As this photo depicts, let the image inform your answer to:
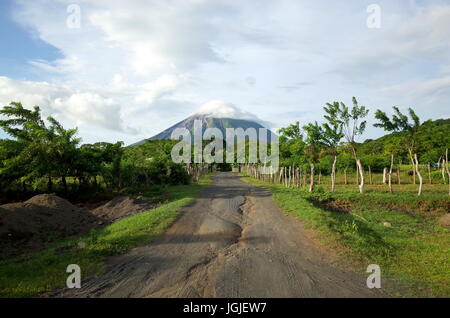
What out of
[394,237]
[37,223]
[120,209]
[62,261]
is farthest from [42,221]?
[394,237]

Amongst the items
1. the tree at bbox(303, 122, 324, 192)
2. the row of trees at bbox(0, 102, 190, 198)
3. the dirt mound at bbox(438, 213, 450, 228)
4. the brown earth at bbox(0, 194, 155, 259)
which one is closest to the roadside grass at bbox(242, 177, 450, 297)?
the dirt mound at bbox(438, 213, 450, 228)

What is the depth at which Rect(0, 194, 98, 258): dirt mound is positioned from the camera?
9689 millimetres

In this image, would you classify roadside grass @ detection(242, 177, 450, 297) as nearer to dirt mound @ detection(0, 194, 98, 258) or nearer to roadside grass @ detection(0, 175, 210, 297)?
roadside grass @ detection(0, 175, 210, 297)

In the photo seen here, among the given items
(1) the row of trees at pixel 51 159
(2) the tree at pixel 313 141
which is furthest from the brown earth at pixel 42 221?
(2) the tree at pixel 313 141

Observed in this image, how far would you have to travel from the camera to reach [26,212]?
11.6 meters

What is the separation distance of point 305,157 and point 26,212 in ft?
66.1

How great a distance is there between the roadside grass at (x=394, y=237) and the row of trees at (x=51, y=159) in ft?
42.7

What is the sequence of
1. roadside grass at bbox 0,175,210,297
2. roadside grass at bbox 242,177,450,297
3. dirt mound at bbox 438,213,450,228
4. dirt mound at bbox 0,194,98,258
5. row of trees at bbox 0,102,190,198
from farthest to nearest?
row of trees at bbox 0,102,190,198 → dirt mound at bbox 438,213,450,228 → dirt mound at bbox 0,194,98,258 → roadside grass at bbox 242,177,450,297 → roadside grass at bbox 0,175,210,297

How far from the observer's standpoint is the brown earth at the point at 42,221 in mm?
9734

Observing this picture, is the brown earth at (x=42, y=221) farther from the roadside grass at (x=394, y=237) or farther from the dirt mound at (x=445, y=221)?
the dirt mound at (x=445, y=221)
